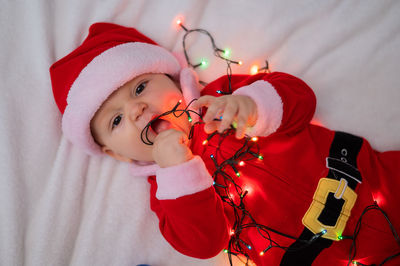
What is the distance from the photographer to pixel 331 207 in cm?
97

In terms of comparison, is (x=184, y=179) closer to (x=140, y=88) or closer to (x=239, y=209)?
(x=239, y=209)

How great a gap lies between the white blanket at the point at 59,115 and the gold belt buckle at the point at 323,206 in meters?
0.31

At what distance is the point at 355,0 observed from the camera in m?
1.19

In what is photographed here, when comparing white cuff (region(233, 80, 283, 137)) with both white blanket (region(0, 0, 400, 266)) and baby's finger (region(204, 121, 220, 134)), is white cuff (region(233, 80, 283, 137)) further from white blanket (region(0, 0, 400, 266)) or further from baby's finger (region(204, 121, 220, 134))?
white blanket (region(0, 0, 400, 266))

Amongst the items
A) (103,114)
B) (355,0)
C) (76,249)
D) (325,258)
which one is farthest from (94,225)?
(355,0)

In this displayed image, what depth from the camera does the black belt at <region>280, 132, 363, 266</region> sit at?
0.97m

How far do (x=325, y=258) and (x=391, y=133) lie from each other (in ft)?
1.83

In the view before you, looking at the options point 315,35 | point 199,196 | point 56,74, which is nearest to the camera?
point 199,196

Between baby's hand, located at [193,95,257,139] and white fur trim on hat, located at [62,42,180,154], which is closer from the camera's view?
baby's hand, located at [193,95,257,139]

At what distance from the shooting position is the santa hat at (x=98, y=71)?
1.03 m

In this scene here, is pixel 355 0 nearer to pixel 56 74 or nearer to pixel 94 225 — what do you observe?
pixel 56 74

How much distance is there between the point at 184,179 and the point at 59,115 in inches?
27.8

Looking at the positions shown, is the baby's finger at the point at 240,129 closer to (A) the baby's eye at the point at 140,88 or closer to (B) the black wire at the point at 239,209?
(B) the black wire at the point at 239,209

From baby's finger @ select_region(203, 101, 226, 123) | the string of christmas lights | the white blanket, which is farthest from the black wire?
the white blanket
